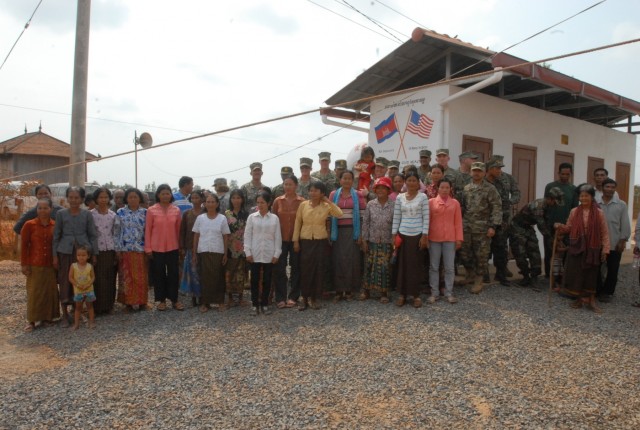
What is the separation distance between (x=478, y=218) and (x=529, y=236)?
48.0 inches

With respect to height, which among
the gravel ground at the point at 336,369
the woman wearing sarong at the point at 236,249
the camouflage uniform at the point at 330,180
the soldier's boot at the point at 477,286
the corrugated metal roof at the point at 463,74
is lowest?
the gravel ground at the point at 336,369

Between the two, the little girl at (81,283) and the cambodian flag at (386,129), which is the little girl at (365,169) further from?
the little girl at (81,283)

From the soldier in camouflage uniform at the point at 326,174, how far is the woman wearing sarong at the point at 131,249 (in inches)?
99.2

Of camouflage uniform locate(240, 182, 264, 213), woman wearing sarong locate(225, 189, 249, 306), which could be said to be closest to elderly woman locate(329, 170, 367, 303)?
woman wearing sarong locate(225, 189, 249, 306)

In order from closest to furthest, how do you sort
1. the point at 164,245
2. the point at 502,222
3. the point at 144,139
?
the point at 164,245 < the point at 502,222 < the point at 144,139

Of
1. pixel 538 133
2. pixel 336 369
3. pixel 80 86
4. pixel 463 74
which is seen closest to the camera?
pixel 336 369

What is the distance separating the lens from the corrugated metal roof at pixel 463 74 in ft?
23.1

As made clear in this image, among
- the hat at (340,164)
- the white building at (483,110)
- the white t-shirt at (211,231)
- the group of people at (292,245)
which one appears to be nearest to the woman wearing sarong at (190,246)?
the group of people at (292,245)

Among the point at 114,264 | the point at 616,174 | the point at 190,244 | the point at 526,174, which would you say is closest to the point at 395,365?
the point at 190,244

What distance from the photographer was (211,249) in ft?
18.1

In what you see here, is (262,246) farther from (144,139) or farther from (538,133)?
(144,139)

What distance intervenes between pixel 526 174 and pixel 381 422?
299 inches

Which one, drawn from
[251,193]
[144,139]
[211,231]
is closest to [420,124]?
[251,193]

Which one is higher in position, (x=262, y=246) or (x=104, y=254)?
(x=262, y=246)
